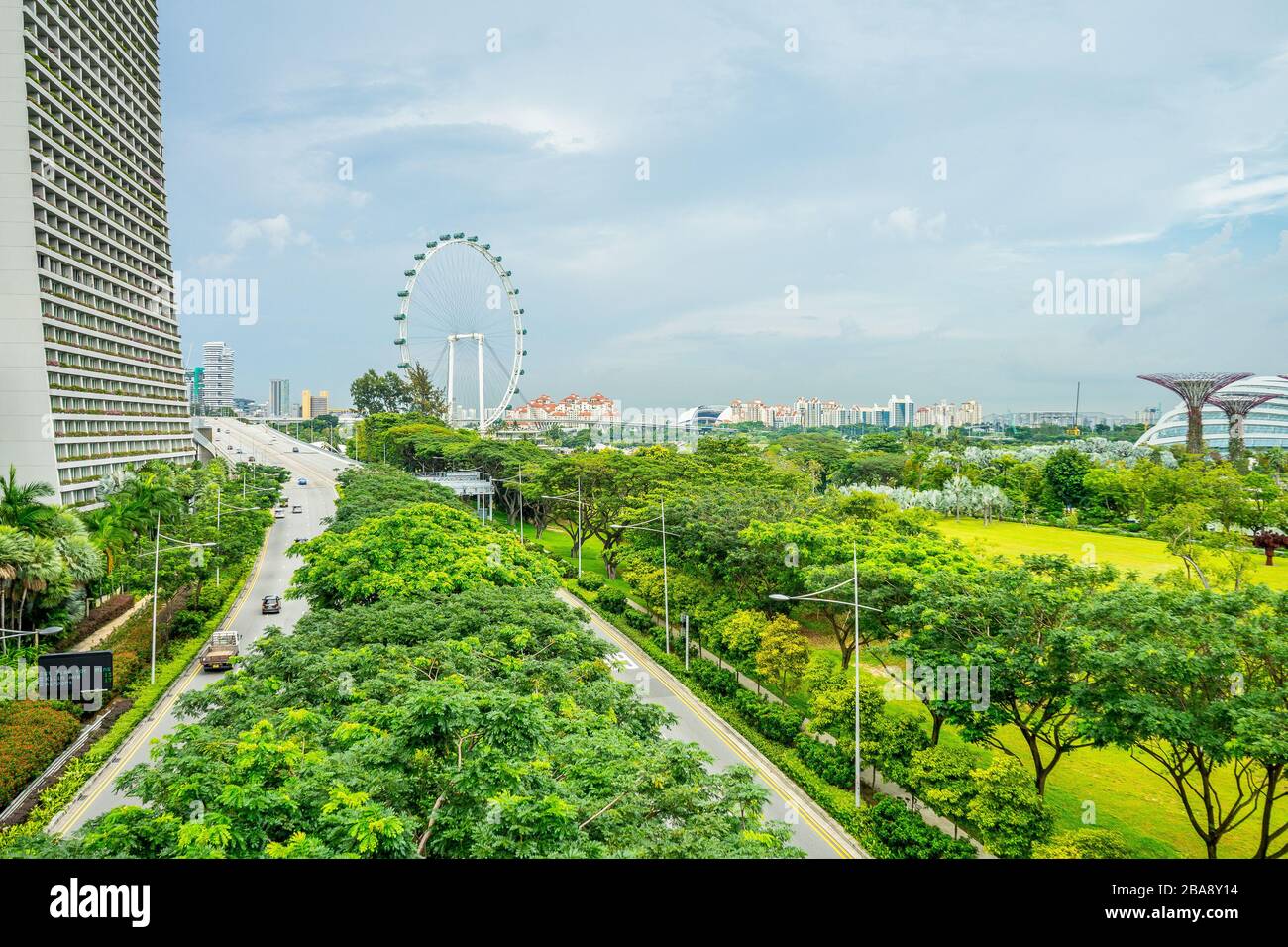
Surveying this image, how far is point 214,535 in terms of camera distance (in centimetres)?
3603

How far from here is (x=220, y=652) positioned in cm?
2664

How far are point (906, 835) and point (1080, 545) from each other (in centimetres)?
4487

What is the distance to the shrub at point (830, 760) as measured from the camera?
1808 centimetres

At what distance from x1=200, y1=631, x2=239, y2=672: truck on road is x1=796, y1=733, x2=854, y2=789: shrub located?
1706 cm

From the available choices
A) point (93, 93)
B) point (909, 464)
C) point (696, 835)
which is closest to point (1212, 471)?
point (909, 464)

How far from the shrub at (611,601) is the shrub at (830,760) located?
15.9m

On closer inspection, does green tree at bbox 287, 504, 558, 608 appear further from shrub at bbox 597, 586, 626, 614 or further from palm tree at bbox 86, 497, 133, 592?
palm tree at bbox 86, 497, 133, 592

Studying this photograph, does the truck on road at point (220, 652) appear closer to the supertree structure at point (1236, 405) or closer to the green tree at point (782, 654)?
the green tree at point (782, 654)

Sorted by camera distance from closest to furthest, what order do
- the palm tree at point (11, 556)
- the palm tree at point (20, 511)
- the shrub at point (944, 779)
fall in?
the shrub at point (944, 779), the palm tree at point (11, 556), the palm tree at point (20, 511)

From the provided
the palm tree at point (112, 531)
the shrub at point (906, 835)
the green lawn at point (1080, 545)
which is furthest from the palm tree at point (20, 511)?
the green lawn at point (1080, 545)

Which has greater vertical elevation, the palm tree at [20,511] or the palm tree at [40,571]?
the palm tree at [20,511]

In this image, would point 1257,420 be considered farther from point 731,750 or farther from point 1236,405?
point 731,750

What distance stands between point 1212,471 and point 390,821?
189 feet
